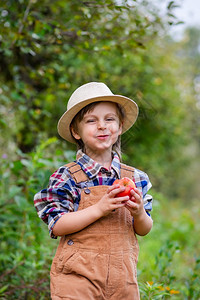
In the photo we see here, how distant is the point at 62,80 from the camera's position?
397cm

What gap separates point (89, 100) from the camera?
206cm

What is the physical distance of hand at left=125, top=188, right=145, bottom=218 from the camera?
6.00 ft

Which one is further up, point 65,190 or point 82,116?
point 82,116

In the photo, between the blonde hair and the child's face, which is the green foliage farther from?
the child's face

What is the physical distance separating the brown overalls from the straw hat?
0.45 metres

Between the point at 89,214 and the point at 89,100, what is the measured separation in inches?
23.6

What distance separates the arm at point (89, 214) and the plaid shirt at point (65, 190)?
0.04 m

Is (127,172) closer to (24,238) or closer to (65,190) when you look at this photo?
(65,190)

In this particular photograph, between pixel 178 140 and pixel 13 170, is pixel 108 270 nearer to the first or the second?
pixel 13 170

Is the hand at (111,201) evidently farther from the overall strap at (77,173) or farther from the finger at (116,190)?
the overall strap at (77,173)

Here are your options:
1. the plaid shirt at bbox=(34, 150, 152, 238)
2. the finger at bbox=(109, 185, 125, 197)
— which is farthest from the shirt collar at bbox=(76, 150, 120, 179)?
the finger at bbox=(109, 185, 125, 197)

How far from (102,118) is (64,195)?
459 millimetres

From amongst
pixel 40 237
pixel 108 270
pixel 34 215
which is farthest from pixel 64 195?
pixel 40 237

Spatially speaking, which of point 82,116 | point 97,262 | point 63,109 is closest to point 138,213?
point 97,262
